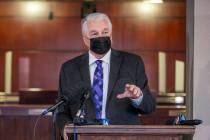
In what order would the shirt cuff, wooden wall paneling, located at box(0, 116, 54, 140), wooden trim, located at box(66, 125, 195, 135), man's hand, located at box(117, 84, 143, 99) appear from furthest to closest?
wooden wall paneling, located at box(0, 116, 54, 140)
the shirt cuff
man's hand, located at box(117, 84, 143, 99)
wooden trim, located at box(66, 125, 195, 135)

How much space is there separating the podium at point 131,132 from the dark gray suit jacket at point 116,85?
374mm

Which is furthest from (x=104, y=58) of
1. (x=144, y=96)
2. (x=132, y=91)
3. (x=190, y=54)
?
(x=190, y=54)

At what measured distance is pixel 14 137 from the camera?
18.6ft

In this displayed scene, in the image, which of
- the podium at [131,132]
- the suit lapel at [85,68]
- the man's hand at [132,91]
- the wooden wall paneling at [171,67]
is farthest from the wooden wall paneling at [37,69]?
the podium at [131,132]

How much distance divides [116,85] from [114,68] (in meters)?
0.10

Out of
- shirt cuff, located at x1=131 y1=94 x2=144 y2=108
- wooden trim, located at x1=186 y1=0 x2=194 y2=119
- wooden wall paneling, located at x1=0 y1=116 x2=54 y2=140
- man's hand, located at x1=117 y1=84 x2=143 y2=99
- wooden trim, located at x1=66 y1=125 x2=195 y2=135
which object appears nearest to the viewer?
wooden trim, located at x1=66 y1=125 x2=195 y2=135

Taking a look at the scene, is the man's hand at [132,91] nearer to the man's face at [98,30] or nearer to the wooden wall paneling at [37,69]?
the man's face at [98,30]

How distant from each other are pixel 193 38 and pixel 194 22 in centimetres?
11

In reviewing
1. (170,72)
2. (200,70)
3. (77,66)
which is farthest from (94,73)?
(170,72)

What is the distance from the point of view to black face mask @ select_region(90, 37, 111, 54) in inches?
104

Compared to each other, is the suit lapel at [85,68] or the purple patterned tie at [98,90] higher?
the suit lapel at [85,68]

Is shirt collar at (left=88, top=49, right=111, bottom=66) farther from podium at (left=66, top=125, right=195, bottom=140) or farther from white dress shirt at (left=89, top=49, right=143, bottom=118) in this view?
podium at (left=66, top=125, right=195, bottom=140)

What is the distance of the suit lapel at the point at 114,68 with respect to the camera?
2.70 metres

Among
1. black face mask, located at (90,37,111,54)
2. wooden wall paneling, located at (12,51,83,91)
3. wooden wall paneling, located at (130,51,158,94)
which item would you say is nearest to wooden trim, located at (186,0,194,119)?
black face mask, located at (90,37,111,54)
